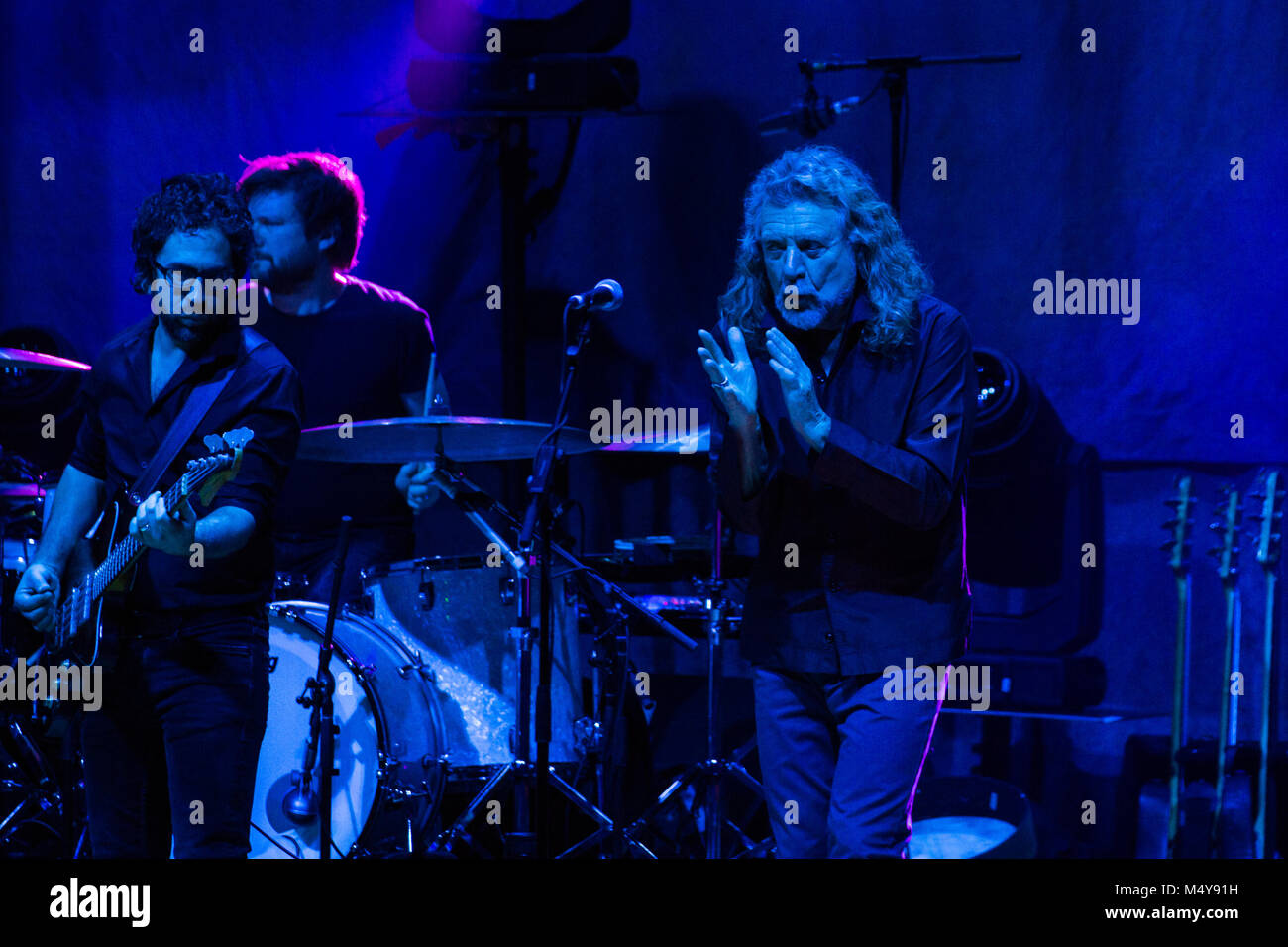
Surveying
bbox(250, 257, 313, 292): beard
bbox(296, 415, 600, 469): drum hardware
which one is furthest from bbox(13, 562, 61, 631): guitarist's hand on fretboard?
bbox(250, 257, 313, 292): beard

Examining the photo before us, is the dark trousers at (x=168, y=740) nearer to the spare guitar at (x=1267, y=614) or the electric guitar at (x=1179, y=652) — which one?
the electric guitar at (x=1179, y=652)

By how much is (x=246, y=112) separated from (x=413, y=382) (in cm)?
198

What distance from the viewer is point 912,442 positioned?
2.84 meters

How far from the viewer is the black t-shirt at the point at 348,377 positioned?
494 centimetres

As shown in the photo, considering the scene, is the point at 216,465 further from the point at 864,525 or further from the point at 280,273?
the point at 280,273

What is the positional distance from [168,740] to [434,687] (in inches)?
69.2

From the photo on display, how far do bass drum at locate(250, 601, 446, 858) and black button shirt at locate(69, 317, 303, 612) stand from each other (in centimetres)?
144

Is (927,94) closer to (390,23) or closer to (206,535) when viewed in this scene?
(390,23)

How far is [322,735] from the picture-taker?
4.39 meters

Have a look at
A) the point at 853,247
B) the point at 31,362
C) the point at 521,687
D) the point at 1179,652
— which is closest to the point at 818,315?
the point at 853,247

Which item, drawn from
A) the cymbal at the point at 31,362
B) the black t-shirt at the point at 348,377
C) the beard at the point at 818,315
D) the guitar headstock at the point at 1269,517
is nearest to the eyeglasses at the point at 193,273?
the beard at the point at 818,315
